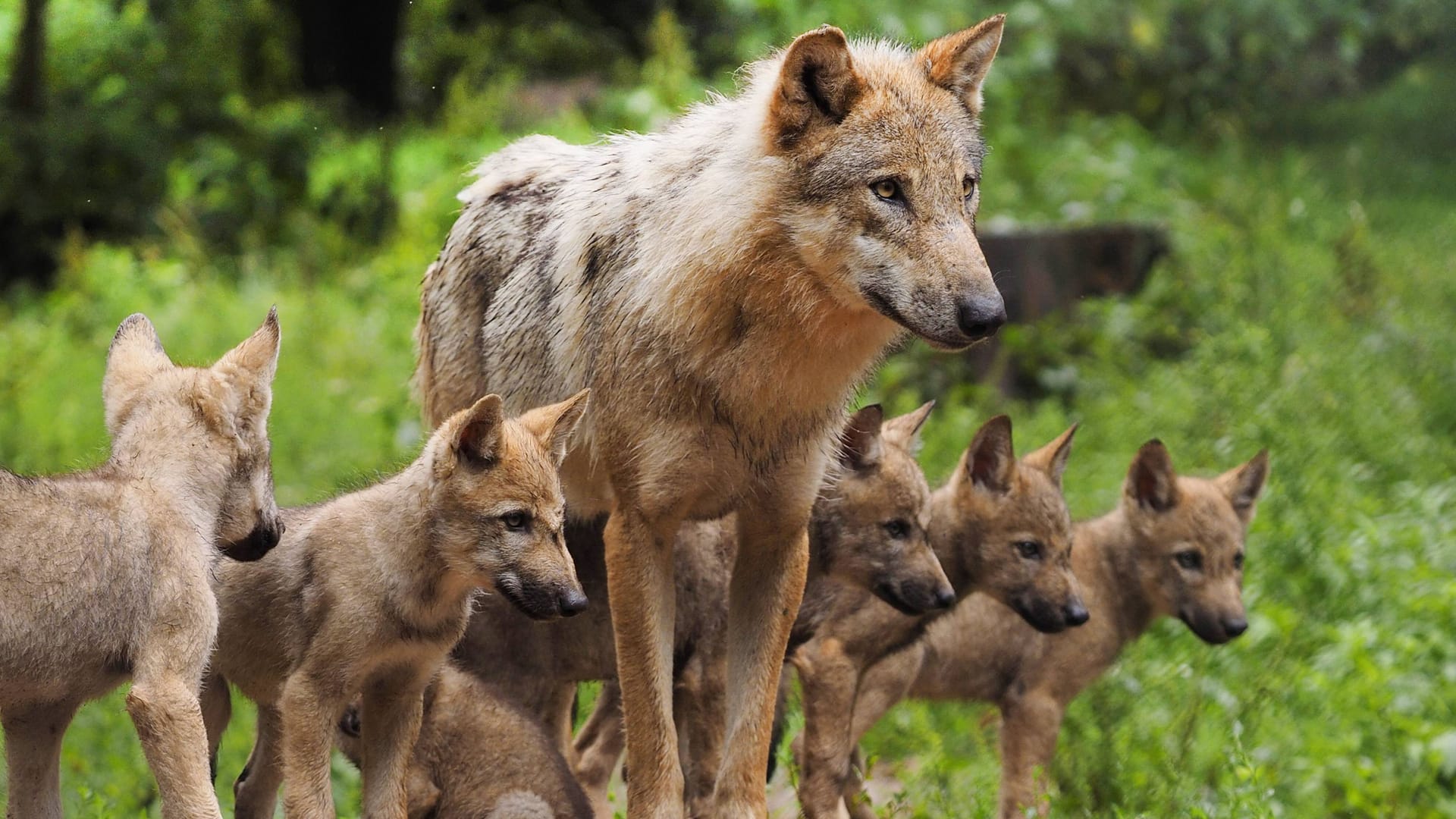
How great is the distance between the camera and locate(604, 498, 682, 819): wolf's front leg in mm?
5184

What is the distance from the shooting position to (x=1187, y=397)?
10984 mm

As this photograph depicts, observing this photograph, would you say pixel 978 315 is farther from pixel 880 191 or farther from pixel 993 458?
pixel 993 458

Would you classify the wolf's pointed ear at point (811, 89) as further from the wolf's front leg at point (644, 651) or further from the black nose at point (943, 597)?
the black nose at point (943, 597)

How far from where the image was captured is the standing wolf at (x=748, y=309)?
187 inches

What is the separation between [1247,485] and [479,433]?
398 cm

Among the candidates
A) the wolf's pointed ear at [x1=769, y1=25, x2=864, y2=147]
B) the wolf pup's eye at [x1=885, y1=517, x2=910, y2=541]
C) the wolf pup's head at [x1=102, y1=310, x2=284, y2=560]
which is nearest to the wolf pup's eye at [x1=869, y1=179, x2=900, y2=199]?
the wolf's pointed ear at [x1=769, y1=25, x2=864, y2=147]

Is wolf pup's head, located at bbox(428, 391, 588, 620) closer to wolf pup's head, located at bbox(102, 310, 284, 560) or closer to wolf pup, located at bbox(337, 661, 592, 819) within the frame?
wolf pup's head, located at bbox(102, 310, 284, 560)

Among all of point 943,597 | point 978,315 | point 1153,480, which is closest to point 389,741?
point 943,597

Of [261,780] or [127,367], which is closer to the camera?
[127,367]

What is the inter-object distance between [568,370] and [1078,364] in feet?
25.7

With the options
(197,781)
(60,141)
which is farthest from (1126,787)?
(60,141)

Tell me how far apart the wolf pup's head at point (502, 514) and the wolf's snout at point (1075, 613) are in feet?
7.39

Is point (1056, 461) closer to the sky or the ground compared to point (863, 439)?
closer to the ground

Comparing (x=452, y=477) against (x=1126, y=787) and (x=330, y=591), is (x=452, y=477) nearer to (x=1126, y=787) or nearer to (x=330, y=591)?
(x=330, y=591)
